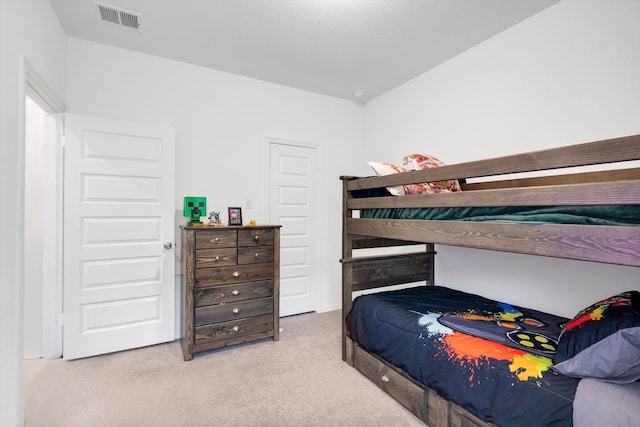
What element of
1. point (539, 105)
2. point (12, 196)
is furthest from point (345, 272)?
point (12, 196)

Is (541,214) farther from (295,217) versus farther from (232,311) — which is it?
(295,217)

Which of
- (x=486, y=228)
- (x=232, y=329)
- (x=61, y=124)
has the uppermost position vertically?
(x=61, y=124)

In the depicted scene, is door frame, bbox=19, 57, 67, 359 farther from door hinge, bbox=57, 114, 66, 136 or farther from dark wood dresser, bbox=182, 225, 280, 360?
dark wood dresser, bbox=182, 225, 280, 360

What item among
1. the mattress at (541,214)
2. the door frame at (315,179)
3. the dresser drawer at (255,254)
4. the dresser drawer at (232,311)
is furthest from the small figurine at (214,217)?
the mattress at (541,214)

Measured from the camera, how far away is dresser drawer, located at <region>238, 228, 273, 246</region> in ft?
A: 8.63

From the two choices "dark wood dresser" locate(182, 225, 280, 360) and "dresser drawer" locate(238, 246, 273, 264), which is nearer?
"dark wood dresser" locate(182, 225, 280, 360)

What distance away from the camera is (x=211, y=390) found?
200cm

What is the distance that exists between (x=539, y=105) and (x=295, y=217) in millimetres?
2393

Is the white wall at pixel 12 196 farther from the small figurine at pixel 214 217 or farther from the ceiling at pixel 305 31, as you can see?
the small figurine at pixel 214 217

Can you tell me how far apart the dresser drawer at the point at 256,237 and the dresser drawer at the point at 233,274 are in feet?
0.62

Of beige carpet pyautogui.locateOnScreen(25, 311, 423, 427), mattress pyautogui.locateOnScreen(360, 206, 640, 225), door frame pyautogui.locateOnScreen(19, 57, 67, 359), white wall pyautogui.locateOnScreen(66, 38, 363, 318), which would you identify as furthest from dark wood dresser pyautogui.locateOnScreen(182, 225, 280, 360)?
mattress pyautogui.locateOnScreen(360, 206, 640, 225)

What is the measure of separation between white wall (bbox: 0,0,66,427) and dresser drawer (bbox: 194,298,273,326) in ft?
3.47

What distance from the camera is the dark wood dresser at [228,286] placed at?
243 centimetres

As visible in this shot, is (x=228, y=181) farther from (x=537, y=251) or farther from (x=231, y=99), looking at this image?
(x=537, y=251)
